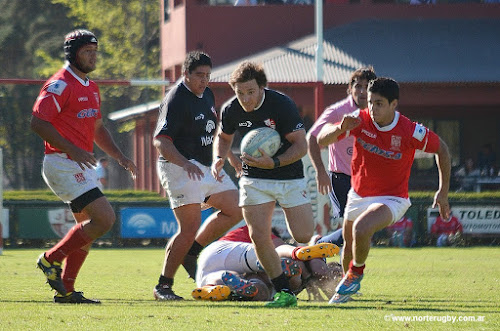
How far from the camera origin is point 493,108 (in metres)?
26.9

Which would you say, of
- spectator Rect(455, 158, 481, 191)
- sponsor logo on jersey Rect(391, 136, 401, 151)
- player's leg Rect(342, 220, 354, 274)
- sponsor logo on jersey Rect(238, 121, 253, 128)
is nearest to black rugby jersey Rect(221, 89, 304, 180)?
sponsor logo on jersey Rect(238, 121, 253, 128)

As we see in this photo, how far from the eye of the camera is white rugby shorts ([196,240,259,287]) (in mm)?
→ 8617

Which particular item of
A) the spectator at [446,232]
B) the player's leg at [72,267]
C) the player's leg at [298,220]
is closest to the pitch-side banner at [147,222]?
the spectator at [446,232]

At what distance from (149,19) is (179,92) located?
33.1 meters

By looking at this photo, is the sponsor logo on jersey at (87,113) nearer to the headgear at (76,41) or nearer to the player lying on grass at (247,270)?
the headgear at (76,41)

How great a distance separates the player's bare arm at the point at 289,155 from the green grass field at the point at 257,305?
1.10 metres

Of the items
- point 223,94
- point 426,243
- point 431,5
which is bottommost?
point 426,243

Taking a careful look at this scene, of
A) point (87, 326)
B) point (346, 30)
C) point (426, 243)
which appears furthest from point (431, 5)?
point (87, 326)

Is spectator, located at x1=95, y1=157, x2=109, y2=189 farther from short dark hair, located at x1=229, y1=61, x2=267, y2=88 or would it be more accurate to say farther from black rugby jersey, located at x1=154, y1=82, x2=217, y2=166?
short dark hair, located at x1=229, y1=61, x2=267, y2=88

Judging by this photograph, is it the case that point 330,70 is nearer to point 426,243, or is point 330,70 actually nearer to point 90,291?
point 426,243

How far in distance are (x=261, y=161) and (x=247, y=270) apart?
1.27 metres

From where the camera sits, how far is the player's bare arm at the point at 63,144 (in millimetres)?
8117

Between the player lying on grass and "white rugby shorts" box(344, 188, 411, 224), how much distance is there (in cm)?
39

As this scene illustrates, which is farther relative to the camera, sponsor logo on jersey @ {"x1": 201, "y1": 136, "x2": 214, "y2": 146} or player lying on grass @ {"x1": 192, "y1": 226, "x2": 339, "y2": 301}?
sponsor logo on jersey @ {"x1": 201, "y1": 136, "x2": 214, "y2": 146}
